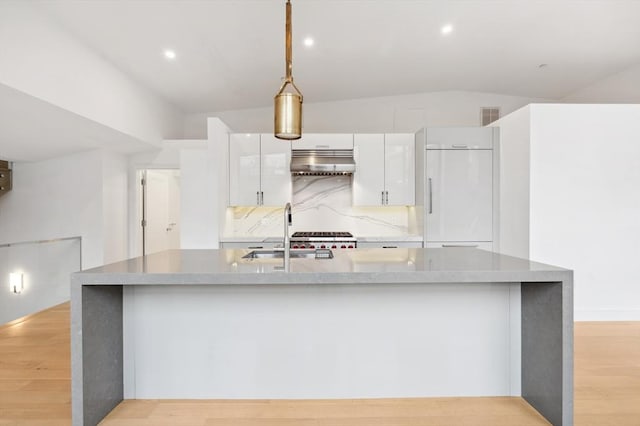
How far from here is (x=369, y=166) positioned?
183 inches

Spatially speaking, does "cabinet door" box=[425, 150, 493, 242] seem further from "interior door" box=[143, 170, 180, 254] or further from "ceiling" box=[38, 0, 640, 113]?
"interior door" box=[143, 170, 180, 254]

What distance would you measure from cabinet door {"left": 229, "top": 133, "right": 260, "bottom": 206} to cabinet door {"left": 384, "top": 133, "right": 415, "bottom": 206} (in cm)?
163

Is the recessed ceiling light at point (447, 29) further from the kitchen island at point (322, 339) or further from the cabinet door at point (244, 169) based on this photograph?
the kitchen island at point (322, 339)

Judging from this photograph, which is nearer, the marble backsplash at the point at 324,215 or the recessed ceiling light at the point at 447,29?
the recessed ceiling light at the point at 447,29

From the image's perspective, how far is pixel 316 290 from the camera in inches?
83.9

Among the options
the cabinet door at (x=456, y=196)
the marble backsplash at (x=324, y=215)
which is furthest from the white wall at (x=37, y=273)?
the cabinet door at (x=456, y=196)

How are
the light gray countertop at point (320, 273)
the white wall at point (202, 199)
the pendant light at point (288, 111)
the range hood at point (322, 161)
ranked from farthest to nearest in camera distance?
1. the range hood at point (322, 161)
2. the white wall at point (202, 199)
3. the pendant light at point (288, 111)
4. the light gray countertop at point (320, 273)

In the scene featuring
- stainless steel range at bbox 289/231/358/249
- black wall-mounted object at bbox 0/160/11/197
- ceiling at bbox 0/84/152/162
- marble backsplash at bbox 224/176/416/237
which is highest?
ceiling at bbox 0/84/152/162

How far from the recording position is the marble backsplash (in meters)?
5.06

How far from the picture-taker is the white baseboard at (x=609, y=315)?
12.0ft

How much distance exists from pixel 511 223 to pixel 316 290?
285 centimetres

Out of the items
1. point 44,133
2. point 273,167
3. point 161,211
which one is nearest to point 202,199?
point 273,167

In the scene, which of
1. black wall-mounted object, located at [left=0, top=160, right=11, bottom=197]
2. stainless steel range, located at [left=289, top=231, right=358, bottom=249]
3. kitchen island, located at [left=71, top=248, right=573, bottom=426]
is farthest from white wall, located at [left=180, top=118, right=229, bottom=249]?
black wall-mounted object, located at [left=0, top=160, right=11, bottom=197]

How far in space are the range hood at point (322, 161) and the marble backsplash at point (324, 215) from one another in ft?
1.63
